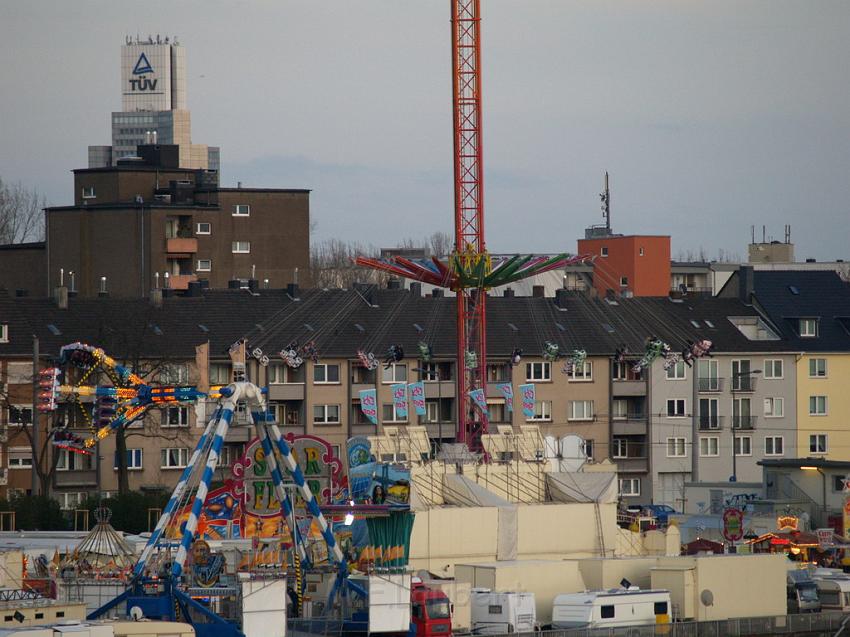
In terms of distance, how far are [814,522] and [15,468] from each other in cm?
4285

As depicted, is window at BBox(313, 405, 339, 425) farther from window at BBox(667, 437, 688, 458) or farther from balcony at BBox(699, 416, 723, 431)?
balcony at BBox(699, 416, 723, 431)

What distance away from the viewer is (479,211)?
97.7 meters

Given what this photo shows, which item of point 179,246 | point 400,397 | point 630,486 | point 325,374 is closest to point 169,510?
point 400,397

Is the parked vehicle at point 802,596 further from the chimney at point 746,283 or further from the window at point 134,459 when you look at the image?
the chimney at point 746,283

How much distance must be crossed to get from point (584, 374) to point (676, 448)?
7.21 m

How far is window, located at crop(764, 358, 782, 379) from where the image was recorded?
131 meters

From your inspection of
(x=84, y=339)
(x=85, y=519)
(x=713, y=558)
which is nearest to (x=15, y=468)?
(x=84, y=339)

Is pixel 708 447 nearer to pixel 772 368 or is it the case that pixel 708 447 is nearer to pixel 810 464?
pixel 772 368

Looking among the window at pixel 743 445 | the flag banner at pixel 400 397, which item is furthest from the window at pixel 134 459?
the window at pixel 743 445

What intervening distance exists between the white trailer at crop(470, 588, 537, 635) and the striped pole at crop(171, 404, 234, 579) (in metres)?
10.2

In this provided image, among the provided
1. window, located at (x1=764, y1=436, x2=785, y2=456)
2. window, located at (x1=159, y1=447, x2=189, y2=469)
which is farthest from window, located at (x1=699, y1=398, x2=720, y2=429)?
window, located at (x1=159, y1=447, x2=189, y2=469)

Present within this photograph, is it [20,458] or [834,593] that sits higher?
[20,458]

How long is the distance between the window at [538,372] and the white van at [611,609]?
52.1 m

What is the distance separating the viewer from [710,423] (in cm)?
12900
